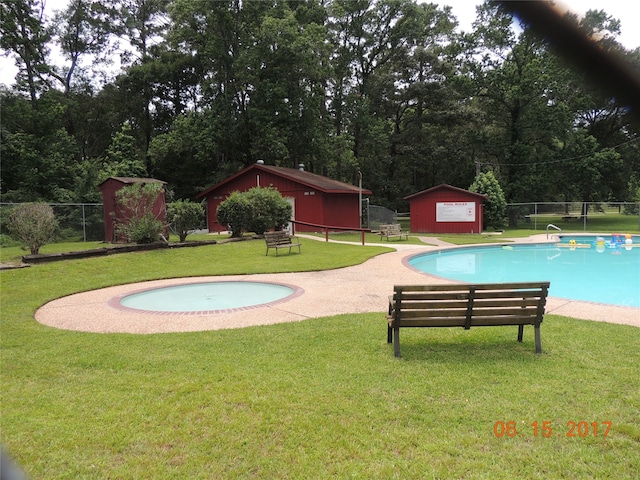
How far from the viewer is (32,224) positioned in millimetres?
11711

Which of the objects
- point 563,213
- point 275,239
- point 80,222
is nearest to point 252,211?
point 275,239

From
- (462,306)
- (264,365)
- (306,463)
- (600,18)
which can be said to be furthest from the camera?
(462,306)

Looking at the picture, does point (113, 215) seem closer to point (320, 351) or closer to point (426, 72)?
point (320, 351)

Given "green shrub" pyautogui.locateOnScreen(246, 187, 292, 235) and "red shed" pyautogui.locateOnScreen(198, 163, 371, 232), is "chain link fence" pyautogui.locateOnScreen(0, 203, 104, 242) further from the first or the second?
"green shrub" pyautogui.locateOnScreen(246, 187, 292, 235)

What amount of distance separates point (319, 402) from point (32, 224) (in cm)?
1101

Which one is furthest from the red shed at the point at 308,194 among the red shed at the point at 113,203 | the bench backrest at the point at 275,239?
the bench backrest at the point at 275,239

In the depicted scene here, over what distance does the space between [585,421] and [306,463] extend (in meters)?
2.19

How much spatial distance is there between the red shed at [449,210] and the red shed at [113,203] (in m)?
15.4

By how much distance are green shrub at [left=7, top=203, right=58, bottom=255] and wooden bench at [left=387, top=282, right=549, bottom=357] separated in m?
10.7

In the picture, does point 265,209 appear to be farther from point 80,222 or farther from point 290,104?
point 290,104

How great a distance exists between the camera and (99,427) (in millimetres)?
3467

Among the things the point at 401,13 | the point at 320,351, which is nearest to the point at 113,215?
the point at 320,351

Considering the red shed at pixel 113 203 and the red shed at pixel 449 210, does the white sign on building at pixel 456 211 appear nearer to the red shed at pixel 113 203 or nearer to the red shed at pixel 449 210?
the red shed at pixel 449 210

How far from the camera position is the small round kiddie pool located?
845cm
